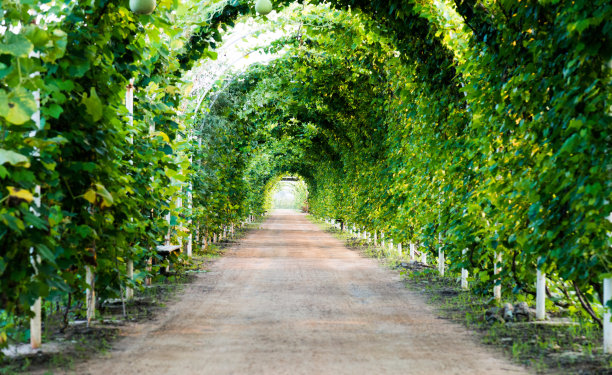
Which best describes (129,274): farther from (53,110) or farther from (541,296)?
(541,296)

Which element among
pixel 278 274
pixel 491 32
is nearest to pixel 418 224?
pixel 278 274

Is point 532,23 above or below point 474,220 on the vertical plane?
above

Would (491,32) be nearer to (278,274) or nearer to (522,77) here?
(522,77)

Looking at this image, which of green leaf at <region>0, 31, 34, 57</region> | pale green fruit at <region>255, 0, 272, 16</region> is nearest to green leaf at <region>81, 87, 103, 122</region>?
green leaf at <region>0, 31, 34, 57</region>

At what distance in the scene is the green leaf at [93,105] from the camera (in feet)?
14.8

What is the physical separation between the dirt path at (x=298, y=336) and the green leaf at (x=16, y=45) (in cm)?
214

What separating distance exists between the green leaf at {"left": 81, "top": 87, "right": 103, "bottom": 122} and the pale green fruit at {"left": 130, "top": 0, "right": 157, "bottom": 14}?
1.02 metres

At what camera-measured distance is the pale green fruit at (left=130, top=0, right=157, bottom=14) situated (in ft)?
17.0

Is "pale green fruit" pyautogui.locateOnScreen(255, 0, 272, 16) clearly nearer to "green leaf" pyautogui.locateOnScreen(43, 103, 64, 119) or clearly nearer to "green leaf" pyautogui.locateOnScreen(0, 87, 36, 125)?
"green leaf" pyautogui.locateOnScreen(43, 103, 64, 119)

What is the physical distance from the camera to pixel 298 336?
544cm

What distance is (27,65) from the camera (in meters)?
3.68

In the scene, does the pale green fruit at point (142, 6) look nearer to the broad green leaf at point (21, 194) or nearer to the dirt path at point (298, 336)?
the broad green leaf at point (21, 194)

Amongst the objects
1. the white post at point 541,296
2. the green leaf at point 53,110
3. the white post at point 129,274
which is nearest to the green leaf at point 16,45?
the green leaf at point 53,110

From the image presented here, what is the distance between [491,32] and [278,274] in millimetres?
6131
